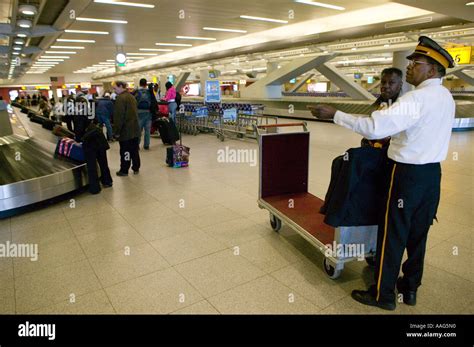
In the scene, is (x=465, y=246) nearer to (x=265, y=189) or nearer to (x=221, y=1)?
(x=265, y=189)

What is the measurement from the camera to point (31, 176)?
5.16m

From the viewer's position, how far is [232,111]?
1127cm

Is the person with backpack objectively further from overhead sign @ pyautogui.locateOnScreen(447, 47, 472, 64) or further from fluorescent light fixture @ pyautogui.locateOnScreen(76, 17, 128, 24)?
overhead sign @ pyautogui.locateOnScreen(447, 47, 472, 64)

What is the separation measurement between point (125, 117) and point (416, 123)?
5593 millimetres

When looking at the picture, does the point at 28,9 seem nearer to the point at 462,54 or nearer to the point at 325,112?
the point at 325,112

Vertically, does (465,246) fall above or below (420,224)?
below

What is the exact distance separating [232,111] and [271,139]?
726 cm

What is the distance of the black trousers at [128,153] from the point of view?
689 centimetres

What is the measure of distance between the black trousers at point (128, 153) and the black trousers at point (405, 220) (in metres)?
5.45

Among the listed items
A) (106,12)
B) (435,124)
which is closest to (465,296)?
(435,124)

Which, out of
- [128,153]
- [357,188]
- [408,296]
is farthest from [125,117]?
[408,296]

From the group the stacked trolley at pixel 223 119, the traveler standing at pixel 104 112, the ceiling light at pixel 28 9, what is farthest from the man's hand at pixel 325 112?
the traveler standing at pixel 104 112

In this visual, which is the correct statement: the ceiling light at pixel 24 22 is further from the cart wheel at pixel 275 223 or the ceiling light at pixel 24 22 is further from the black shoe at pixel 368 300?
the black shoe at pixel 368 300
